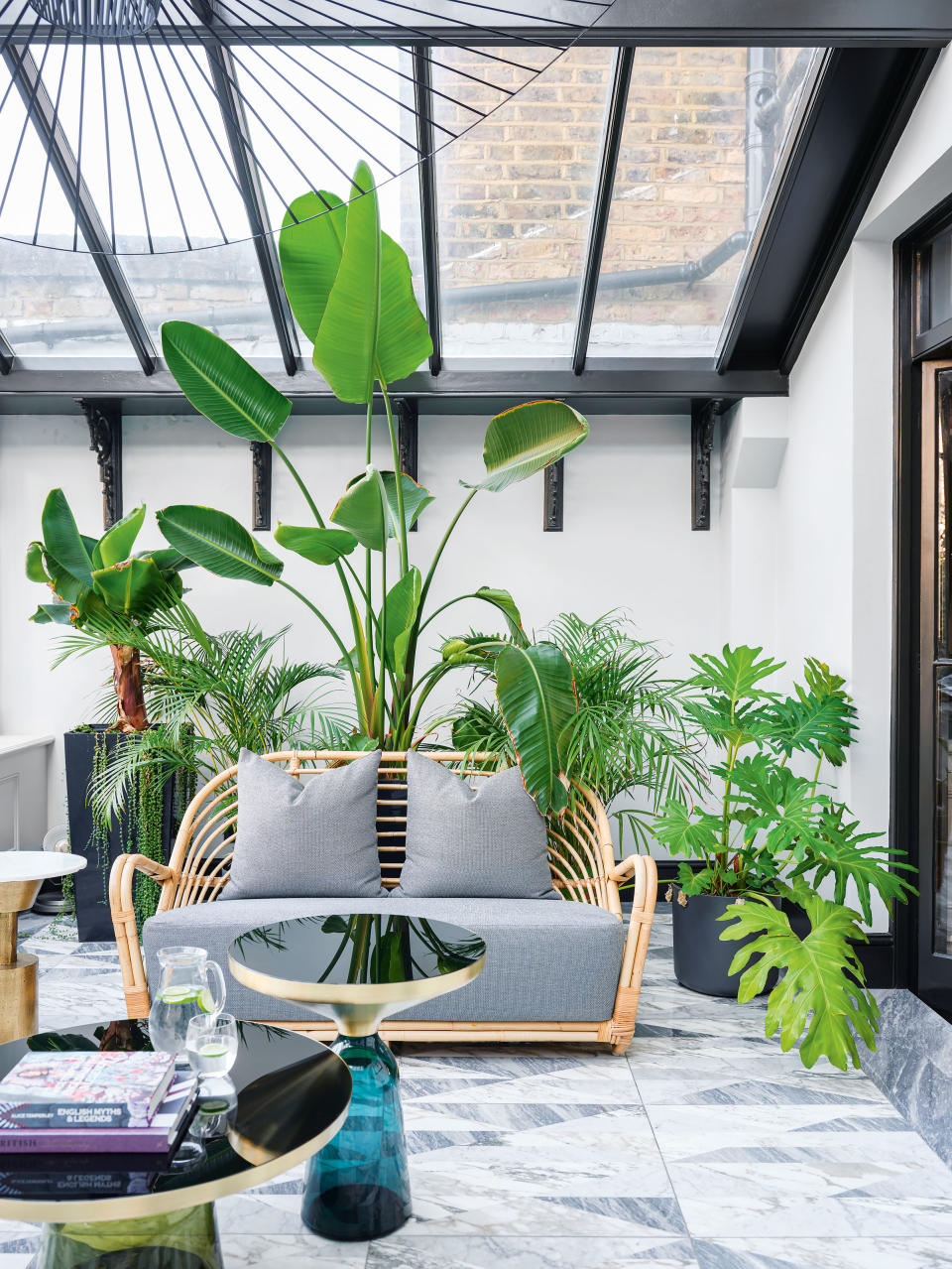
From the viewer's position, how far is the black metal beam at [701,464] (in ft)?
16.0

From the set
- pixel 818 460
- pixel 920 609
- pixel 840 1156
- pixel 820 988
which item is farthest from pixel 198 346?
pixel 840 1156

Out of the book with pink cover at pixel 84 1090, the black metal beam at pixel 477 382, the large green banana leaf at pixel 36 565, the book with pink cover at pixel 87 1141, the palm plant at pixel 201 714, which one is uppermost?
the black metal beam at pixel 477 382

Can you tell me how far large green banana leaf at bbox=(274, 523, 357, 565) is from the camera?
3332 mm

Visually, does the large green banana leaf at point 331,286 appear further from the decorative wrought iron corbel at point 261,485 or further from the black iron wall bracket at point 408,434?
the decorative wrought iron corbel at point 261,485

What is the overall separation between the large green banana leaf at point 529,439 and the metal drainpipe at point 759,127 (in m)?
1.17

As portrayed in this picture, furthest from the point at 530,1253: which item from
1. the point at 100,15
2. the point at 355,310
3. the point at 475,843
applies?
the point at 355,310

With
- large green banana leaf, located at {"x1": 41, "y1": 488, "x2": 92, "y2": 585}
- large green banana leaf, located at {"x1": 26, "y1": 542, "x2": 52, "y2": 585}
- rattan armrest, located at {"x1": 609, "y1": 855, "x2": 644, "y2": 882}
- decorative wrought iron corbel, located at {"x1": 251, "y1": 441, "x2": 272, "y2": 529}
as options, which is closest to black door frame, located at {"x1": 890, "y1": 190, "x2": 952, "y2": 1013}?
rattan armrest, located at {"x1": 609, "y1": 855, "x2": 644, "y2": 882}

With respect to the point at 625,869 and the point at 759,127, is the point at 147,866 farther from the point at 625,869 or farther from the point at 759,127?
the point at 759,127

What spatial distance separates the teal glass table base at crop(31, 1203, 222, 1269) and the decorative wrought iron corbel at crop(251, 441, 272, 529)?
3723mm

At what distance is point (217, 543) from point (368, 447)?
0.66 meters

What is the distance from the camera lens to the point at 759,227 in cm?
382

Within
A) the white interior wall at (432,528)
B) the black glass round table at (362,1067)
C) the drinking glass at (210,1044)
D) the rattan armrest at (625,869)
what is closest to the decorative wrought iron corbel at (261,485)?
the white interior wall at (432,528)

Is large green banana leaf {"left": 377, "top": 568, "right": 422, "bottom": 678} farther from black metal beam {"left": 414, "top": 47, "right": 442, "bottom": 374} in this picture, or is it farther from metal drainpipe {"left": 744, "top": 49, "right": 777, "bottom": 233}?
metal drainpipe {"left": 744, "top": 49, "right": 777, "bottom": 233}

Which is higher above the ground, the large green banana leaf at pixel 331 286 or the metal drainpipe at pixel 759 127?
the metal drainpipe at pixel 759 127
